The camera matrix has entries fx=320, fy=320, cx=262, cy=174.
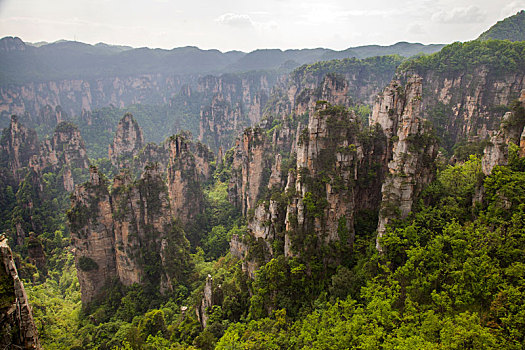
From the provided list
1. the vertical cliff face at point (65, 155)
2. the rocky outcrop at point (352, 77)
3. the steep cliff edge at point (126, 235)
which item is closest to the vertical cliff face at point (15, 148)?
the vertical cliff face at point (65, 155)

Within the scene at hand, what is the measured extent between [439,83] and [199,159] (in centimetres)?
5048

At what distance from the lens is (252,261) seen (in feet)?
97.0

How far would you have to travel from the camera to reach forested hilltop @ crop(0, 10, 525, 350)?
17.3 metres

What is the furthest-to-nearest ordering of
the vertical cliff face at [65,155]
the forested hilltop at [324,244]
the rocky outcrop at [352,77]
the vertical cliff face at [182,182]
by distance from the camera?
the rocky outcrop at [352,77], the vertical cliff face at [65,155], the vertical cliff face at [182,182], the forested hilltop at [324,244]

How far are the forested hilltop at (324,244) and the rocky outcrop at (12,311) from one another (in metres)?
0.06

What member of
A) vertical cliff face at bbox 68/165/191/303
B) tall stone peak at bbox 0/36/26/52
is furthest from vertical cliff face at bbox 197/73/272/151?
tall stone peak at bbox 0/36/26/52

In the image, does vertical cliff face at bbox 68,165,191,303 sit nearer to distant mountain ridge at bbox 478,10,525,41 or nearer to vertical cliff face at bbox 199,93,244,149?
distant mountain ridge at bbox 478,10,525,41

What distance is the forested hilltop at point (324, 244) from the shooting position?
1734 cm

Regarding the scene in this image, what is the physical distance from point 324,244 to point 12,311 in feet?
70.0

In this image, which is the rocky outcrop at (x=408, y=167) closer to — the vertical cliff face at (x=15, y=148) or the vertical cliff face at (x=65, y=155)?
the vertical cliff face at (x=65, y=155)

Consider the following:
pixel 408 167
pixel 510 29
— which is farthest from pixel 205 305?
pixel 510 29

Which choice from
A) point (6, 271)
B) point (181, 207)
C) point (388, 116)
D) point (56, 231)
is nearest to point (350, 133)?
point (388, 116)

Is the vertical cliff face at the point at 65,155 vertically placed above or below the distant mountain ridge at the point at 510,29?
below

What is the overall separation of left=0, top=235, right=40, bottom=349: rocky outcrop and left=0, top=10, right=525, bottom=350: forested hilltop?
0.19ft
